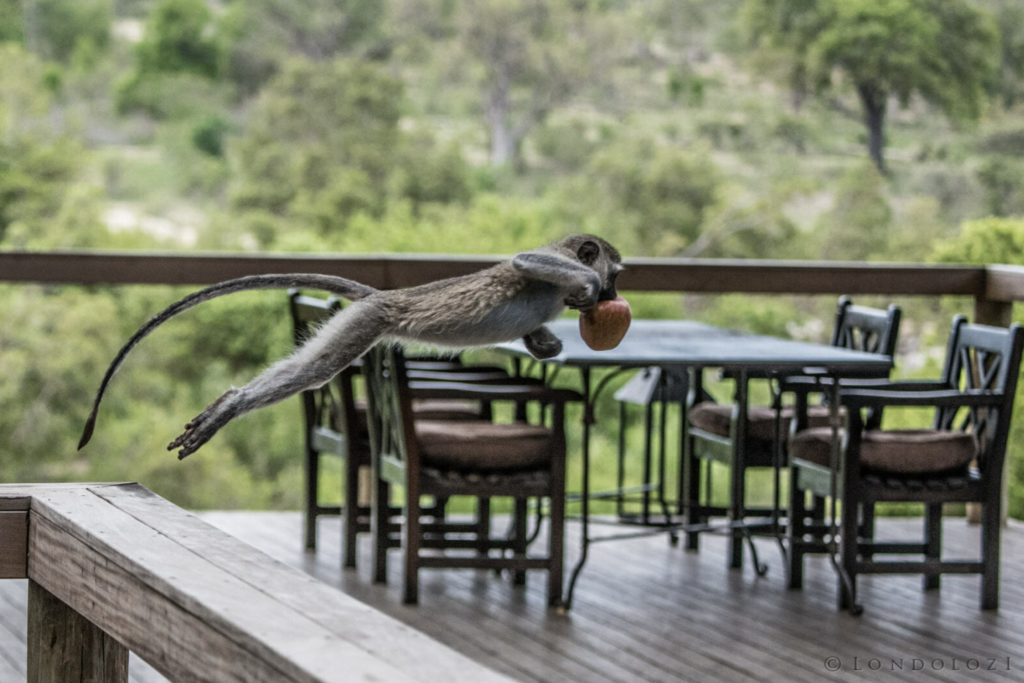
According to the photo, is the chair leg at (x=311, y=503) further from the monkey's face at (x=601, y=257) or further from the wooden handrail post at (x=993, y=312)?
the monkey's face at (x=601, y=257)

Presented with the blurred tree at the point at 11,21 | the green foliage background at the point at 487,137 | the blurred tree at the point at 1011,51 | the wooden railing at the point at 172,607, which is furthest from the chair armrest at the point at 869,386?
the blurred tree at the point at 11,21

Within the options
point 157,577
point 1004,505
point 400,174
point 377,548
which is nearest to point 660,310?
point 400,174

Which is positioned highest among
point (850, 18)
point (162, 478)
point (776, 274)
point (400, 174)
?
point (850, 18)

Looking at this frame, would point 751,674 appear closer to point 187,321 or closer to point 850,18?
point 187,321

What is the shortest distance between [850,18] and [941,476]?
1724 cm

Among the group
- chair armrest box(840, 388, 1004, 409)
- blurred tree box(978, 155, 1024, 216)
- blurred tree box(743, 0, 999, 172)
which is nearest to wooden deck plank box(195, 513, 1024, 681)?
chair armrest box(840, 388, 1004, 409)

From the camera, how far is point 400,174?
19.0 meters

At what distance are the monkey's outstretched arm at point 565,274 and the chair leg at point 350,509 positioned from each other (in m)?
2.83

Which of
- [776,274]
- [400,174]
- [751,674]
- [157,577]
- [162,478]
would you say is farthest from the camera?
[400,174]

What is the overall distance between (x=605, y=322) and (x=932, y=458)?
2623mm

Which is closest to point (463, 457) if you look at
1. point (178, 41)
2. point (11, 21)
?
point (178, 41)

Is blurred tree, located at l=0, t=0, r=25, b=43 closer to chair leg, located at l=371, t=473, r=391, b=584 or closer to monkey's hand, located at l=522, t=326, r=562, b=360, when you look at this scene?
chair leg, located at l=371, t=473, r=391, b=584

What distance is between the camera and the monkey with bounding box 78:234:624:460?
64 centimetres

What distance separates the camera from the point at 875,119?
1903 centimetres
